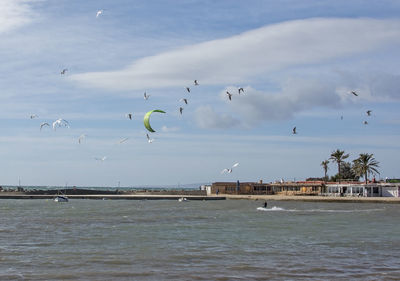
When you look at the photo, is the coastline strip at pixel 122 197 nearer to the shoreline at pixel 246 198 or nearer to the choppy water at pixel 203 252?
the shoreline at pixel 246 198

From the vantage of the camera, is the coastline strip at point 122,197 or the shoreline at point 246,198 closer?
the shoreline at point 246,198

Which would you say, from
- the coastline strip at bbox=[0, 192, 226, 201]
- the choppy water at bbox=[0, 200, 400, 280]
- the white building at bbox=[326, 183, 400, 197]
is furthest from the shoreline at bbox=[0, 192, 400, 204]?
the choppy water at bbox=[0, 200, 400, 280]

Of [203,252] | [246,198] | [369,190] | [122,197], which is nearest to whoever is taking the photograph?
[203,252]

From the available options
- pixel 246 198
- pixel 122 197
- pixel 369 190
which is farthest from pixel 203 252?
pixel 122 197

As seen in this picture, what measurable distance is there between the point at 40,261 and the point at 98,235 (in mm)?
12027

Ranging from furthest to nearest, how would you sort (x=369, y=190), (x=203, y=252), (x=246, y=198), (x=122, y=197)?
1. (x=122, y=197)
2. (x=246, y=198)
3. (x=369, y=190)
4. (x=203, y=252)

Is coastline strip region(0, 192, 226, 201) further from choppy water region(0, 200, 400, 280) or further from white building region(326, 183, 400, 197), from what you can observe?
choppy water region(0, 200, 400, 280)

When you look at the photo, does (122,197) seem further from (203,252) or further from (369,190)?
(203,252)

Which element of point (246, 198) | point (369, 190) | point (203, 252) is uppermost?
point (369, 190)

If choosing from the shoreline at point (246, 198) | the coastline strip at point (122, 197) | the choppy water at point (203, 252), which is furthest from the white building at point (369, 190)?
the choppy water at point (203, 252)

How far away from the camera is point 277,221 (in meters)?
49.5

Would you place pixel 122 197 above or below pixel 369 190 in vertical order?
below

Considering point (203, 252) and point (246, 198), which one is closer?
point (203, 252)

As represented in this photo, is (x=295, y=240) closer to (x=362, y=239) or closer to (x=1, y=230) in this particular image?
(x=362, y=239)
